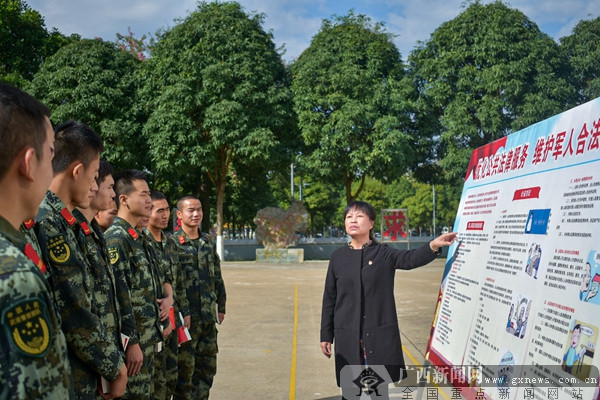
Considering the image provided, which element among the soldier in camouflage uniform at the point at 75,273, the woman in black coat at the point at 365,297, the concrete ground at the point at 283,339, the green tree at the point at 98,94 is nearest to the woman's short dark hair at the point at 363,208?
the woman in black coat at the point at 365,297

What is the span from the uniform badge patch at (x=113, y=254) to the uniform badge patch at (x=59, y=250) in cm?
108

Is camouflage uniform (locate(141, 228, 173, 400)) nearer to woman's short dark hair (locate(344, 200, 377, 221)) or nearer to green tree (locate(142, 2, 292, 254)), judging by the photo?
woman's short dark hair (locate(344, 200, 377, 221))

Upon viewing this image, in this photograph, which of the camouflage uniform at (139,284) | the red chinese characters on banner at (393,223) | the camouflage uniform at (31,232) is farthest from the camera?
the red chinese characters on banner at (393,223)

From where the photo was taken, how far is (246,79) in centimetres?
2088

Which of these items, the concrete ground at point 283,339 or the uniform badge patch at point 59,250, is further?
the concrete ground at point 283,339

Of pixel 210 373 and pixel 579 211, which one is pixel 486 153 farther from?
pixel 210 373

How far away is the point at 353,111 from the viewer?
67.8 ft

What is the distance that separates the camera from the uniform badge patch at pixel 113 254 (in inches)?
124

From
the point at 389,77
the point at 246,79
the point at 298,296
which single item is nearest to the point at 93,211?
the point at 298,296

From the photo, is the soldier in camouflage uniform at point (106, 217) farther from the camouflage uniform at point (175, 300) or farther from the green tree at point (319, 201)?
the green tree at point (319, 201)

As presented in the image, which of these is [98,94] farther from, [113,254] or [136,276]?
[113,254]

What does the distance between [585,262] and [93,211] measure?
8.00 feet

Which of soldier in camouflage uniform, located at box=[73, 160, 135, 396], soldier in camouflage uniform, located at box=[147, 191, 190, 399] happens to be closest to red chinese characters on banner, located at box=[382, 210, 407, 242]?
soldier in camouflage uniform, located at box=[147, 191, 190, 399]

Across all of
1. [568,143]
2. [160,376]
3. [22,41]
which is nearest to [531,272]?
[568,143]
